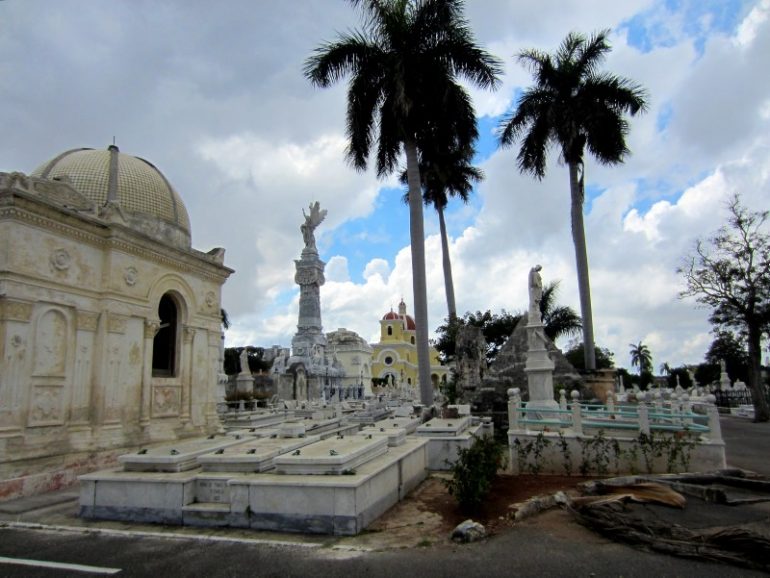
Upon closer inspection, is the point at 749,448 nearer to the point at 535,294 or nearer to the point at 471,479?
the point at 535,294

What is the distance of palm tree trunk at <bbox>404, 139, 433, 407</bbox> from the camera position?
1511 cm

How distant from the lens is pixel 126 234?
34.9 feet

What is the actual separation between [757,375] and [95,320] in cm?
2719

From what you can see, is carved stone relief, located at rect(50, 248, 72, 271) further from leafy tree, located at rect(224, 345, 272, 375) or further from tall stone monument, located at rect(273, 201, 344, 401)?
leafy tree, located at rect(224, 345, 272, 375)

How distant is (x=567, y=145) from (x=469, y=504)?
18571mm

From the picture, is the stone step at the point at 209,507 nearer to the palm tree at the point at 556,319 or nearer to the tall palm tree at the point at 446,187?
the tall palm tree at the point at 446,187

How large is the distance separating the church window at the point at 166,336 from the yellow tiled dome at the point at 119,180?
2354 mm

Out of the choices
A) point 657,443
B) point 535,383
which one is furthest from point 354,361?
point 657,443

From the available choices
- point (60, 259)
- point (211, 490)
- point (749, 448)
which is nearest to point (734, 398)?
point (749, 448)

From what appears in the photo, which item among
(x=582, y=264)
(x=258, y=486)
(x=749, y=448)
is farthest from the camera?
(x=582, y=264)

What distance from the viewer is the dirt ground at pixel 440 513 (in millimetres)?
5660

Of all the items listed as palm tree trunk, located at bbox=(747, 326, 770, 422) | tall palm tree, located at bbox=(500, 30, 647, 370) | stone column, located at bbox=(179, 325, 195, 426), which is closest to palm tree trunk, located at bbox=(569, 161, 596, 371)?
tall palm tree, located at bbox=(500, 30, 647, 370)

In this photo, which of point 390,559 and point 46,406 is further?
point 46,406

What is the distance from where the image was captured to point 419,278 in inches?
611
